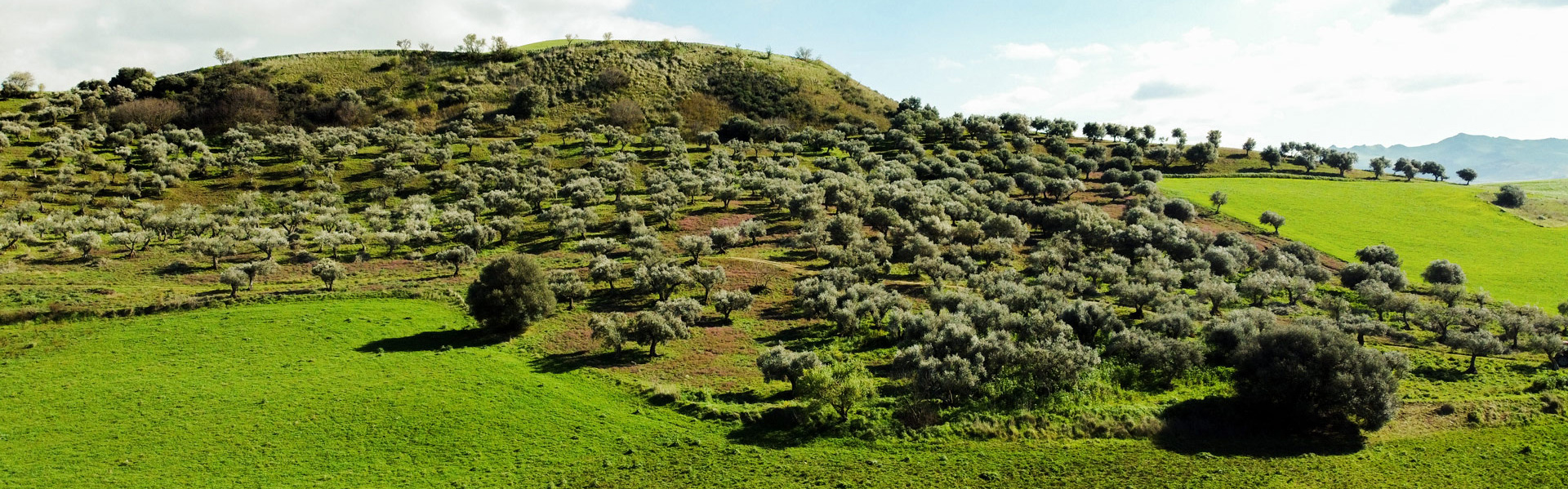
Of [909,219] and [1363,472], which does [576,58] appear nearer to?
[909,219]

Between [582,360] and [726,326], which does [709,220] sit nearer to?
[726,326]

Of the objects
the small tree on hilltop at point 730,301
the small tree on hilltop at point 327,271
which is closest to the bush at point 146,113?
the small tree on hilltop at point 327,271

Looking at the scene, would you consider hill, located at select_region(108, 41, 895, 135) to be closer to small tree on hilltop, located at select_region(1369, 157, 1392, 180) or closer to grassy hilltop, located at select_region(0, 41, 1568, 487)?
grassy hilltop, located at select_region(0, 41, 1568, 487)

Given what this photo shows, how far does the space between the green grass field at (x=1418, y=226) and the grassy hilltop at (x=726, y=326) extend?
1.08m

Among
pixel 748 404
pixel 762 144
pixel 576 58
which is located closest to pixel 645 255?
pixel 748 404

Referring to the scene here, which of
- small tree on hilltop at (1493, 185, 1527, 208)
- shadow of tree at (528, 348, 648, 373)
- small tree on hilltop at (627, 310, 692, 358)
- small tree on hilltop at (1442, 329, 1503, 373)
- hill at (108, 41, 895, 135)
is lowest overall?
small tree on hilltop at (1442, 329, 1503, 373)

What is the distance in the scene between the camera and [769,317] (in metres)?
67.2

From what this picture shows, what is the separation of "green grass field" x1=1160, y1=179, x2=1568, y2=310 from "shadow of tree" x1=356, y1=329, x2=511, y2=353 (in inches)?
4712

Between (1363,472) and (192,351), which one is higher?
(192,351)

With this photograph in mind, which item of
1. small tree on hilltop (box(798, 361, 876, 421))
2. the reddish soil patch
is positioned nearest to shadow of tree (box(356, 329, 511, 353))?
small tree on hilltop (box(798, 361, 876, 421))

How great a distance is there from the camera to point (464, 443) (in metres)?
41.1

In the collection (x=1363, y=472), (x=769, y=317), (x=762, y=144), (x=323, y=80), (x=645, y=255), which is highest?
(x=323, y=80)

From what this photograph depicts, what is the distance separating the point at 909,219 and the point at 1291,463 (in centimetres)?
6290

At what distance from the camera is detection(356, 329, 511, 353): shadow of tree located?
55125mm
